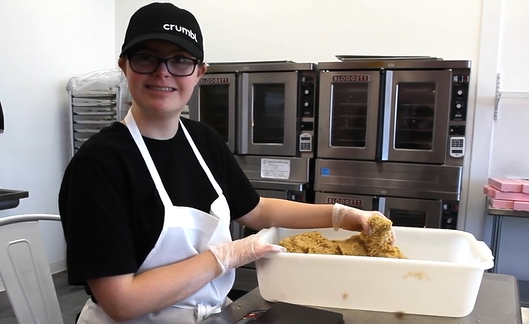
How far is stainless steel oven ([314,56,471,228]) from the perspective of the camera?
8.66ft

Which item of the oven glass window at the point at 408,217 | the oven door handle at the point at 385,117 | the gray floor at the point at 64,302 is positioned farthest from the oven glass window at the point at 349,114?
the gray floor at the point at 64,302

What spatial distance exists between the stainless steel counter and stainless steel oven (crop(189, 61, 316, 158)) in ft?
5.96

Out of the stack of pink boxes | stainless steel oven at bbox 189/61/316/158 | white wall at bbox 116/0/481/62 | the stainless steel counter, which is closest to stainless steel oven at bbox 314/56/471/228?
stainless steel oven at bbox 189/61/316/158

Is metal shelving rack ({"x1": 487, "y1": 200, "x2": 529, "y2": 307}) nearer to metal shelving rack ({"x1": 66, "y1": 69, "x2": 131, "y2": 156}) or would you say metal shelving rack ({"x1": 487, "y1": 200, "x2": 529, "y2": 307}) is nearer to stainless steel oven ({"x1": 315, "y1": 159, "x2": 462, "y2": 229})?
stainless steel oven ({"x1": 315, "y1": 159, "x2": 462, "y2": 229})

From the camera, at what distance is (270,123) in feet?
9.93

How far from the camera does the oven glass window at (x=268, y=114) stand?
2977mm

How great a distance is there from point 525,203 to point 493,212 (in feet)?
0.57

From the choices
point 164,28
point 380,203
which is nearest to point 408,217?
point 380,203

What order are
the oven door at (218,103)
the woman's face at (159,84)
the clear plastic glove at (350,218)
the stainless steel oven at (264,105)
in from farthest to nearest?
the oven door at (218,103), the stainless steel oven at (264,105), the clear plastic glove at (350,218), the woman's face at (159,84)

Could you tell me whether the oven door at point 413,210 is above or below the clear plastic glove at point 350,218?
below

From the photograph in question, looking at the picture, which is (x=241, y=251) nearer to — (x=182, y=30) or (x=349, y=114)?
(x=182, y=30)

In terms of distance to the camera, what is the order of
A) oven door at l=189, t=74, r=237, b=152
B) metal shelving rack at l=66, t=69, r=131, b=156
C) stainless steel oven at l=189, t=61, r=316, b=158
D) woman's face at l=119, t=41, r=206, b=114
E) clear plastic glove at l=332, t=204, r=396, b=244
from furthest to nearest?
metal shelving rack at l=66, t=69, r=131, b=156 → oven door at l=189, t=74, r=237, b=152 → stainless steel oven at l=189, t=61, r=316, b=158 → clear plastic glove at l=332, t=204, r=396, b=244 → woman's face at l=119, t=41, r=206, b=114

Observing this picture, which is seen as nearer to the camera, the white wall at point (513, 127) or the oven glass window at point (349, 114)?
the oven glass window at point (349, 114)

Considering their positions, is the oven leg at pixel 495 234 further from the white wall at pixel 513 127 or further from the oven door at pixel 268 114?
the oven door at pixel 268 114
